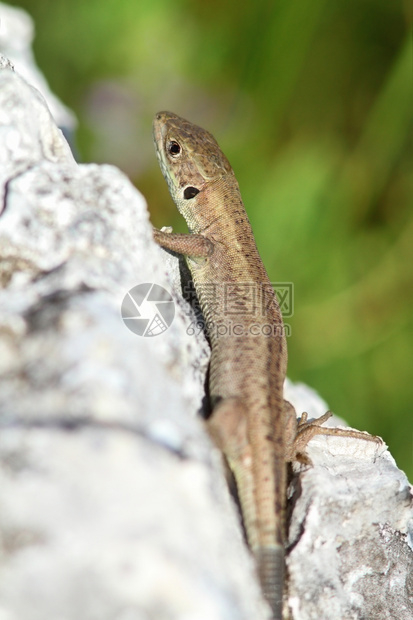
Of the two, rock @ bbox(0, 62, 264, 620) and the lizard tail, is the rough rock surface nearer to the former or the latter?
rock @ bbox(0, 62, 264, 620)

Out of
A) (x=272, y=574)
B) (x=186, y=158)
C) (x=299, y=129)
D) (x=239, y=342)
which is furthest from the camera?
(x=299, y=129)

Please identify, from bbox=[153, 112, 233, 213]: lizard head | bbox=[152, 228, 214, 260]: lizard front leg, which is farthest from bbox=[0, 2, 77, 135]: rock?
bbox=[152, 228, 214, 260]: lizard front leg

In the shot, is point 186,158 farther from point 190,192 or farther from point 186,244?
point 186,244

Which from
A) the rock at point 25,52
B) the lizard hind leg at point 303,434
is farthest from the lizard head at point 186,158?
the lizard hind leg at point 303,434

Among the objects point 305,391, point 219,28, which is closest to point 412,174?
point 219,28

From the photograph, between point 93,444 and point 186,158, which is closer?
point 93,444

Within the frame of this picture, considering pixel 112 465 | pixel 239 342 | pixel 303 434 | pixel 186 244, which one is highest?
pixel 186 244

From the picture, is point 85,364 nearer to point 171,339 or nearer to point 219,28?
point 171,339

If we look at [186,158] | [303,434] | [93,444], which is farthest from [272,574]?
[186,158]
